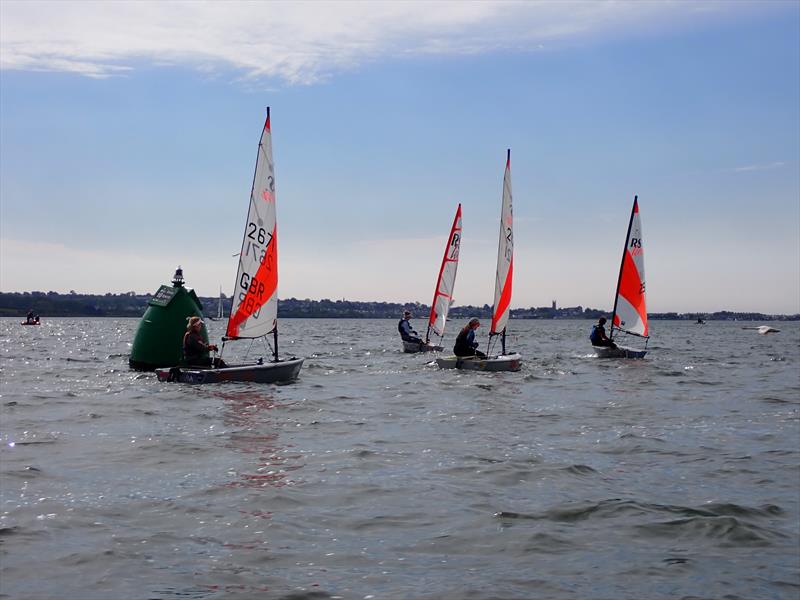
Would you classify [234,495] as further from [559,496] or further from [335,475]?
[559,496]

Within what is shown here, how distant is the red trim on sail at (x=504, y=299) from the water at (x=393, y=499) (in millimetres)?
9574

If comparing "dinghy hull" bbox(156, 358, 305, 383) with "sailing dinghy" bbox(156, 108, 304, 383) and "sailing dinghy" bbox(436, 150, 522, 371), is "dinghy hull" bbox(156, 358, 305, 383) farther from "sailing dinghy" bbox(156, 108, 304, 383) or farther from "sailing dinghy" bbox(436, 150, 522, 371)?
"sailing dinghy" bbox(436, 150, 522, 371)

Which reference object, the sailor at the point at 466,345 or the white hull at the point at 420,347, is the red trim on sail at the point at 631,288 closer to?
the white hull at the point at 420,347

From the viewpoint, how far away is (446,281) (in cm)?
3781

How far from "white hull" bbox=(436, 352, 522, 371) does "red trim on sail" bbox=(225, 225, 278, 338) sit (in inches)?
226

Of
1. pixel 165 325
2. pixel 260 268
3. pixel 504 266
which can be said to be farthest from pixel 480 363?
pixel 165 325

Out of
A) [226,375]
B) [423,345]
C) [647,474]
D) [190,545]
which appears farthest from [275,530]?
[423,345]

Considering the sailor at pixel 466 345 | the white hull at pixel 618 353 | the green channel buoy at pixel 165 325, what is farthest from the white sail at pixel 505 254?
the green channel buoy at pixel 165 325

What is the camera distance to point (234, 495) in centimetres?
880

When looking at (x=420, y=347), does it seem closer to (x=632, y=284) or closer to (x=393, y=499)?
(x=632, y=284)

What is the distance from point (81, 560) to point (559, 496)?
467 centimetres

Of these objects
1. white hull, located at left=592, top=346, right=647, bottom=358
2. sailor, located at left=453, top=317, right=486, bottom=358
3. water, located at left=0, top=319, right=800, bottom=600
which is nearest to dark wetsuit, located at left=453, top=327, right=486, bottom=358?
sailor, located at left=453, top=317, right=486, bottom=358

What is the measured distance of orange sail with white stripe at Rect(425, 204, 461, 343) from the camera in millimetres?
37562

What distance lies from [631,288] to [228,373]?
21.2 metres
